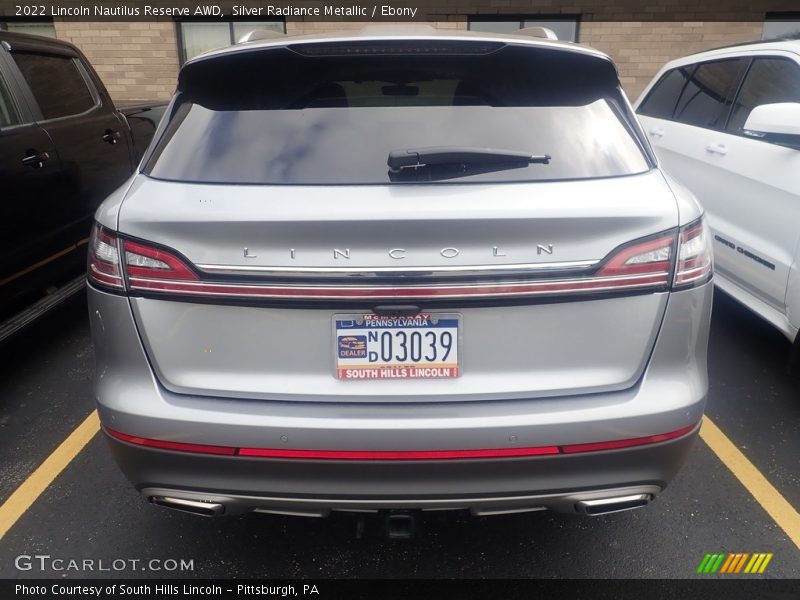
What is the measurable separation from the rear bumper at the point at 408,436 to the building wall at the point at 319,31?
1017cm

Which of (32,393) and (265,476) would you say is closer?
(265,476)

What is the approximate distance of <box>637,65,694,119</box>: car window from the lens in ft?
17.2

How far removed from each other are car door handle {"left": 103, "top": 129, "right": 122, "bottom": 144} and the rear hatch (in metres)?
3.27

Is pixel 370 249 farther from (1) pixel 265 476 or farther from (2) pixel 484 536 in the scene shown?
(2) pixel 484 536

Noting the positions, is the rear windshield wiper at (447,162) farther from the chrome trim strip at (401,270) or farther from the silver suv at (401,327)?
the chrome trim strip at (401,270)

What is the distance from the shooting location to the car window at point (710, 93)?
4.49m

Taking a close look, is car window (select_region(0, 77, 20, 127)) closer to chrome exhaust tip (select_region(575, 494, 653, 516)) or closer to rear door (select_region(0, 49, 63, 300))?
rear door (select_region(0, 49, 63, 300))

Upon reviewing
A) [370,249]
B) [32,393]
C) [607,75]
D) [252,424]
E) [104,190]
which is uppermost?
[607,75]

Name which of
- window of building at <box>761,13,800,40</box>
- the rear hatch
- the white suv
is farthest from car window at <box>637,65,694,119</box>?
window of building at <box>761,13,800,40</box>

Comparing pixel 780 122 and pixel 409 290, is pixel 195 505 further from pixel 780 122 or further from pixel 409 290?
pixel 780 122

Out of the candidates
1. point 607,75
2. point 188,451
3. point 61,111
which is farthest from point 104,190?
point 607,75

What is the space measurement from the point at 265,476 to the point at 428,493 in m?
0.46

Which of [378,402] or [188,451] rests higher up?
[378,402]

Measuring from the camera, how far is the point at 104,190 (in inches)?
187
